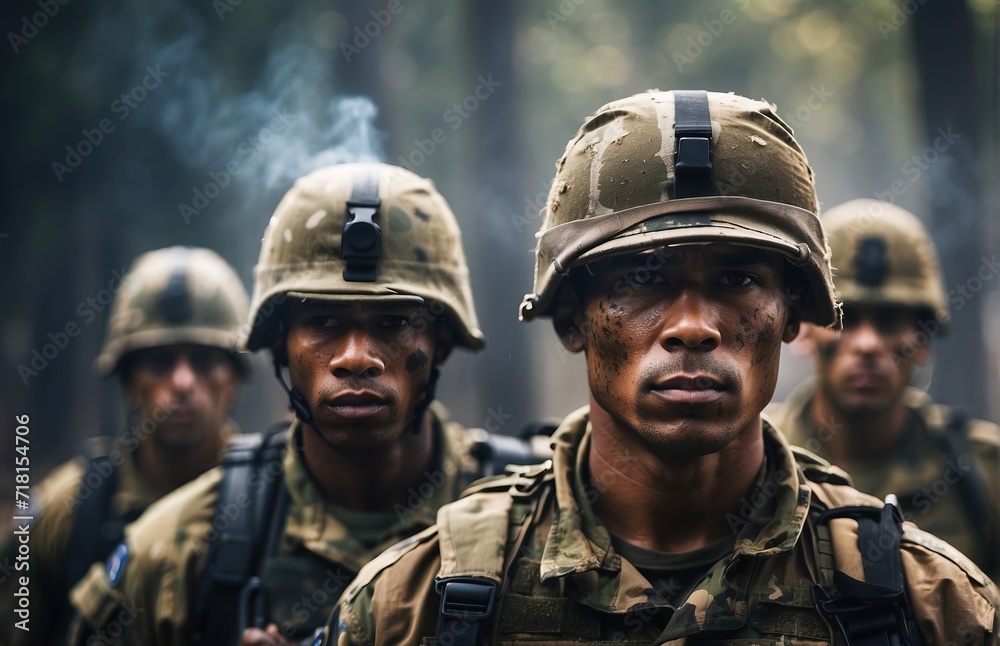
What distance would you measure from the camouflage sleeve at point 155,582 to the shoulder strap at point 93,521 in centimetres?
117

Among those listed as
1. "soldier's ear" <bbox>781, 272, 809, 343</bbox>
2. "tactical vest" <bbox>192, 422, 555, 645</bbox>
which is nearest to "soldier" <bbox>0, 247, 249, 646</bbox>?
"tactical vest" <bbox>192, 422, 555, 645</bbox>

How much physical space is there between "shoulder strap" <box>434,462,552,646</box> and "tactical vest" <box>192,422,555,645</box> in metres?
1.14

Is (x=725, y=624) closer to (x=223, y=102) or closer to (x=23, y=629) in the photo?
(x=23, y=629)

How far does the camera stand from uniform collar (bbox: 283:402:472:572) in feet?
15.0

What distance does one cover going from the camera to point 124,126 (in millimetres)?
13352

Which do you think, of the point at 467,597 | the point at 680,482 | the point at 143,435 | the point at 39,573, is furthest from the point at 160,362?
the point at 680,482

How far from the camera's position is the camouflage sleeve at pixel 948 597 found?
2988 mm

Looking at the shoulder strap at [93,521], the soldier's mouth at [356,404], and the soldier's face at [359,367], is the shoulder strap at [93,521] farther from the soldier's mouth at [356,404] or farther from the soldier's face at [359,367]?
the soldier's mouth at [356,404]

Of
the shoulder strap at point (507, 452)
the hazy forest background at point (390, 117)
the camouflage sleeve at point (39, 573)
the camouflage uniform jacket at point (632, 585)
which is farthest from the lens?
the hazy forest background at point (390, 117)

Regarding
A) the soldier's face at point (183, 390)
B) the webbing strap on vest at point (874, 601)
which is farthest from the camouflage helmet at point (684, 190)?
the soldier's face at point (183, 390)

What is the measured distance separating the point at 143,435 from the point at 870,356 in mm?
4543

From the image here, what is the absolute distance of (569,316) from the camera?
11.7 ft

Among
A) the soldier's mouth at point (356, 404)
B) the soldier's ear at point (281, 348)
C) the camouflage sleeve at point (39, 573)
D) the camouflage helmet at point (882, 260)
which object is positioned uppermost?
the camouflage helmet at point (882, 260)

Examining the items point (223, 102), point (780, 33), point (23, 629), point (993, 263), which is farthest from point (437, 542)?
point (780, 33)
